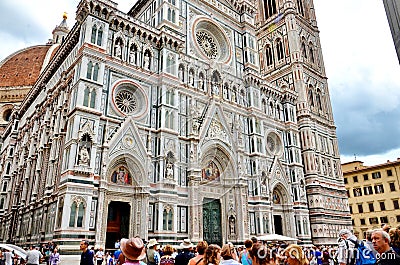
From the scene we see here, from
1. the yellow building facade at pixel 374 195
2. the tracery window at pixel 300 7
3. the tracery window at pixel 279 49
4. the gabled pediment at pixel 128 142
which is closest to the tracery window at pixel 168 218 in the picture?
the gabled pediment at pixel 128 142

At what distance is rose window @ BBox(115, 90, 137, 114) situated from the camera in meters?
20.3

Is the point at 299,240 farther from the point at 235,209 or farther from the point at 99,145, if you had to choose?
the point at 99,145

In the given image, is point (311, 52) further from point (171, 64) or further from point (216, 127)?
point (171, 64)

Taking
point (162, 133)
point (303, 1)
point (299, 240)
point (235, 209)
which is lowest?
point (299, 240)

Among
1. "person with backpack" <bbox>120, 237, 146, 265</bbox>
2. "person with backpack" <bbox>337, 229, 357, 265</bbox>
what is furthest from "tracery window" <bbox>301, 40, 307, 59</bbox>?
"person with backpack" <bbox>120, 237, 146, 265</bbox>

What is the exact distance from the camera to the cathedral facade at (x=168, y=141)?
18.2 m

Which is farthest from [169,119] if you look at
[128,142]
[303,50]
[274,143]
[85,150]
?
[303,50]

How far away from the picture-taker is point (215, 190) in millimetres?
Result: 24047

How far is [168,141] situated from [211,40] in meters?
12.9

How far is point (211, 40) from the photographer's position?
1149 inches

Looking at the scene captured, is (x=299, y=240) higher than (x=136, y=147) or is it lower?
lower

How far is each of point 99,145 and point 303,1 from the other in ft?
128

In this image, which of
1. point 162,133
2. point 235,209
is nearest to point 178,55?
point 162,133

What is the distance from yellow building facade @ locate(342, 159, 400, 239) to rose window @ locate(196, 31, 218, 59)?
31368 mm
